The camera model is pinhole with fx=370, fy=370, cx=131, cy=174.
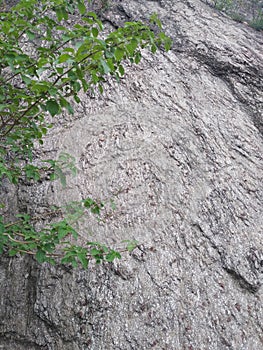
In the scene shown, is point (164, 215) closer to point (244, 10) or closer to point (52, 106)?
point (52, 106)

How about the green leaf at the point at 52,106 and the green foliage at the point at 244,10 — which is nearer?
the green leaf at the point at 52,106

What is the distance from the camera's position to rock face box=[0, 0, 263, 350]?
2.72 m

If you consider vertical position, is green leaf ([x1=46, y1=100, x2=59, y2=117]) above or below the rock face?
above

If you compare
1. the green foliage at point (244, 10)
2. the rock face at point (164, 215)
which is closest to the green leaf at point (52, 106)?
the rock face at point (164, 215)

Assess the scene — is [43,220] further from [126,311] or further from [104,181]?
[126,311]

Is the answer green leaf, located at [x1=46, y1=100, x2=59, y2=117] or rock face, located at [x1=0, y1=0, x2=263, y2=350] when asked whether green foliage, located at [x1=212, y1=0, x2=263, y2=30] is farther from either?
green leaf, located at [x1=46, y1=100, x2=59, y2=117]

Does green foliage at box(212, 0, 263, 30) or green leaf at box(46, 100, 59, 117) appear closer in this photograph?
green leaf at box(46, 100, 59, 117)

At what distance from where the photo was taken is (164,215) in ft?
10.8

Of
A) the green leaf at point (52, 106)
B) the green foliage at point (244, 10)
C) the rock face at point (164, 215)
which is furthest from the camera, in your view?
the green foliage at point (244, 10)

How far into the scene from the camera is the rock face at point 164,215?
2.72 metres

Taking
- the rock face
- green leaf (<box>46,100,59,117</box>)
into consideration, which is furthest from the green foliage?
green leaf (<box>46,100,59,117</box>)

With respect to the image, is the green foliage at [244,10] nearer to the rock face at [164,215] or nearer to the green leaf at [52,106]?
the rock face at [164,215]

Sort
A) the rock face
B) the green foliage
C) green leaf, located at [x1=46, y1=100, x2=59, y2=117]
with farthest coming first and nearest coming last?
the green foliage < the rock face < green leaf, located at [x1=46, y1=100, x2=59, y2=117]

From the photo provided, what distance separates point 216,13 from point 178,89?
2.22 m
